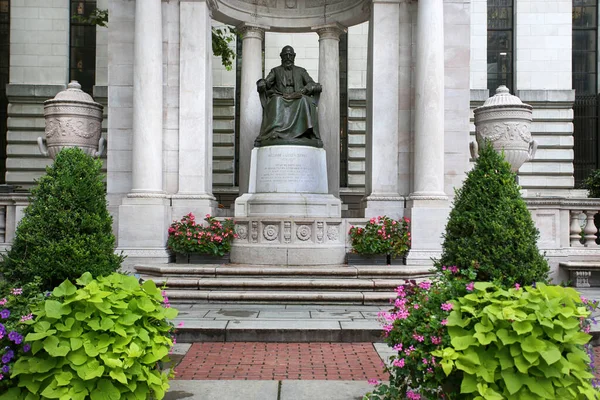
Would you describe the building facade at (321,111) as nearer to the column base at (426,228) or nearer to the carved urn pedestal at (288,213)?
the column base at (426,228)

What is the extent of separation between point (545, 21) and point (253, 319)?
22505 millimetres

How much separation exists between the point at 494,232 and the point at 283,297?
5664mm

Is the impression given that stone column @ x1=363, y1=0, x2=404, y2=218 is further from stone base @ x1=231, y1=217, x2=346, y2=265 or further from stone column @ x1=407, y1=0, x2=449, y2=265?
stone base @ x1=231, y1=217, x2=346, y2=265

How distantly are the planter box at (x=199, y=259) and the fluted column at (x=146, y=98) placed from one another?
1.72 meters

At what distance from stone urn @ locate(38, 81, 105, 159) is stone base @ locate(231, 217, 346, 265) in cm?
421

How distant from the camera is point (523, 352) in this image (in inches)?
162

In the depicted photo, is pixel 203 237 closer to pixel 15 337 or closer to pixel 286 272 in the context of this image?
pixel 286 272

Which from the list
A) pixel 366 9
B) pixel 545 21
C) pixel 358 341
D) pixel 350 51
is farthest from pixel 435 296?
pixel 545 21

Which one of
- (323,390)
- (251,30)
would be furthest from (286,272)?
(251,30)

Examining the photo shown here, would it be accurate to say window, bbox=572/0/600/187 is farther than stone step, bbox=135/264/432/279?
Yes

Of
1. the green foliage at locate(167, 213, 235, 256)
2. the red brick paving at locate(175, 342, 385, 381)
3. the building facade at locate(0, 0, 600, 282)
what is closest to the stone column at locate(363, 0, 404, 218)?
the building facade at locate(0, 0, 600, 282)

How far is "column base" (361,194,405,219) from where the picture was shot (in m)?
14.7

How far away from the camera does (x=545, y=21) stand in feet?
84.2

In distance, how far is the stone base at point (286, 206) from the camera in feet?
47.6
